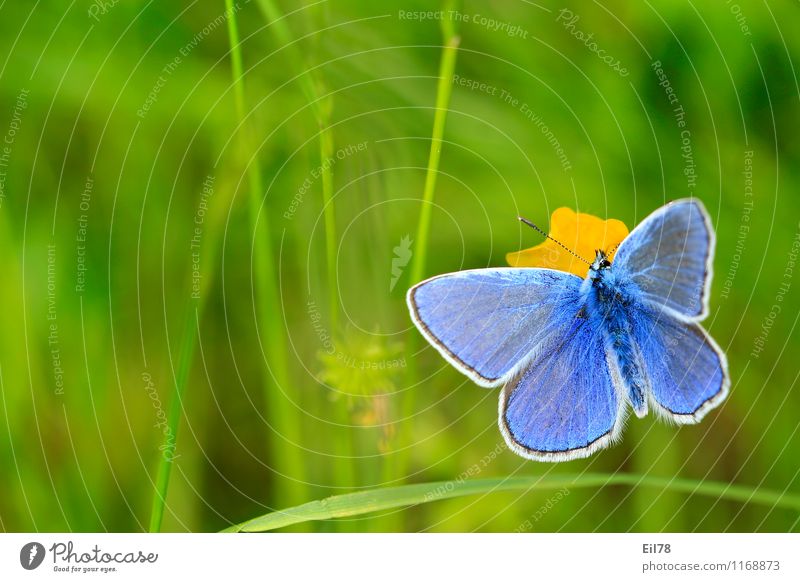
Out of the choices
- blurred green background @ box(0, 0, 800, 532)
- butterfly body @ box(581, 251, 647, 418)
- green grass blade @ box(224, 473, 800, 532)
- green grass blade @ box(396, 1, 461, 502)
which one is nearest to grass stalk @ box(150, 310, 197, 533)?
blurred green background @ box(0, 0, 800, 532)

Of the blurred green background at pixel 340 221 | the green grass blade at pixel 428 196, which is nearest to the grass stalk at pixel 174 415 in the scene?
the blurred green background at pixel 340 221

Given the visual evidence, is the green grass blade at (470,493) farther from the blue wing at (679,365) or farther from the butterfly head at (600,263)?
the butterfly head at (600,263)

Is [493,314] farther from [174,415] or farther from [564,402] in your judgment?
[174,415]

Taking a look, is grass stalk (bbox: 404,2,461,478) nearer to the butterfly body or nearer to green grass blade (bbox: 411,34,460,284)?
green grass blade (bbox: 411,34,460,284)

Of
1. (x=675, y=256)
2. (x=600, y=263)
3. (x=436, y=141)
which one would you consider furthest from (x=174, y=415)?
(x=675, y=256)

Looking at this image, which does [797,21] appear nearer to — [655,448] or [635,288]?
[635,288]
